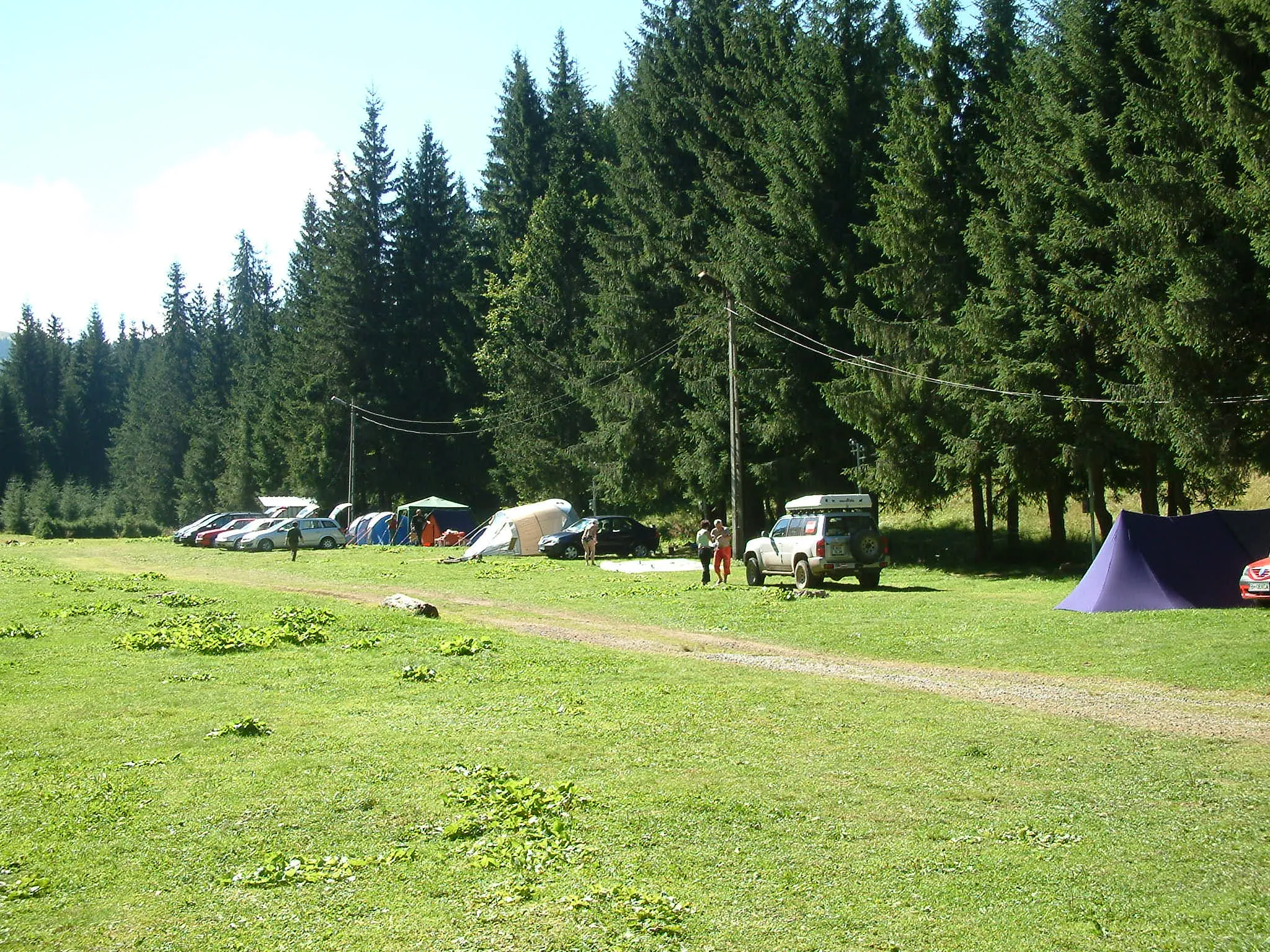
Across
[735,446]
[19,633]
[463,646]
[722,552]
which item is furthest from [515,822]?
[735,446]

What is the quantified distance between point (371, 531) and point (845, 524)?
35810 mm

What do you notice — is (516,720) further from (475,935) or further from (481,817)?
(475,935)

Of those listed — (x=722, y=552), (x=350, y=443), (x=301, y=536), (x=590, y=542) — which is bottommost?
(x=722, y=552)

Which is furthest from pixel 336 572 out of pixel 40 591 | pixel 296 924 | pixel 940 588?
pixel 296 924

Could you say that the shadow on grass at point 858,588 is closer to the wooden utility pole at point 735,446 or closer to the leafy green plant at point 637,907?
the wooden utility pole at point 735,446

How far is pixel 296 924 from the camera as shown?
5383mm

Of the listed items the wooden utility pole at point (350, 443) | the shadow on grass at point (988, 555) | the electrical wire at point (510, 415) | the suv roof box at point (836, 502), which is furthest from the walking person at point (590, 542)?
the wooden utility pole at point (350, 443)

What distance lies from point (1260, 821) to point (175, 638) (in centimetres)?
1395

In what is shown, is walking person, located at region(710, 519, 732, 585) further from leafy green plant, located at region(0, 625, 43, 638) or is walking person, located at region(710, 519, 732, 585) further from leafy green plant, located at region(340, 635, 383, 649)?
leafy green plant, located at region(0, 625, 43, 638)

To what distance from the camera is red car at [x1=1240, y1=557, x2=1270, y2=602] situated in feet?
60.1

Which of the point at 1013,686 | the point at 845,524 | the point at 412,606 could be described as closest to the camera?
the point at 1013,686

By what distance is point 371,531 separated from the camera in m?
56.2

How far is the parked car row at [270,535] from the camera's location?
52.2m

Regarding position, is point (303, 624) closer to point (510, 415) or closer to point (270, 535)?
point (270, 535)
